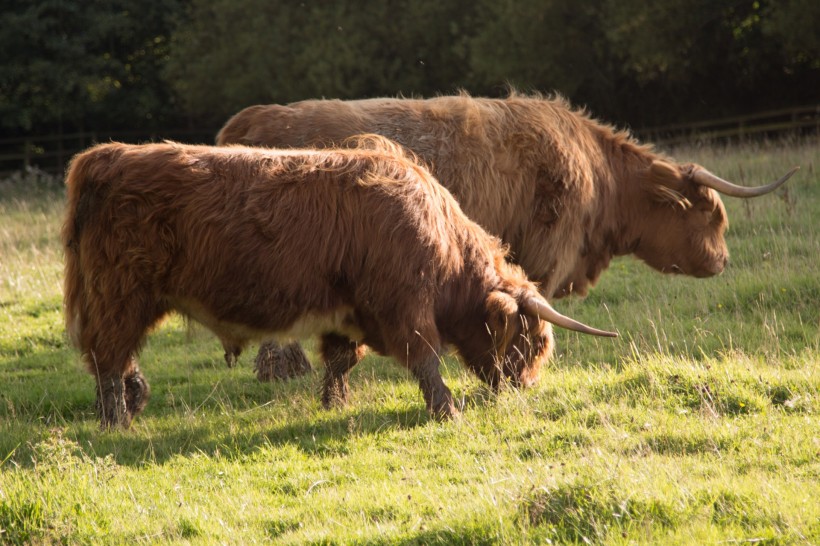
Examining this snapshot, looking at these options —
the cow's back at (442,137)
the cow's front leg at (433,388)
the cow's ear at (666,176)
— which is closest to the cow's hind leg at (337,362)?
the cow's front leg at (433,388)

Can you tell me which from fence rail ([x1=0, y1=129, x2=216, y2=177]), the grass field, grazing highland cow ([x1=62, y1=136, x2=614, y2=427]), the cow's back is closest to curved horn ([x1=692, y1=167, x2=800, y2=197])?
Result: the grass field

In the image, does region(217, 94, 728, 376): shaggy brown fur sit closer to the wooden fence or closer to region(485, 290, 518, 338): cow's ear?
region(485, 290, 518, 338): cow's ear

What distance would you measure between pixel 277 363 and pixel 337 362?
127 centimetres

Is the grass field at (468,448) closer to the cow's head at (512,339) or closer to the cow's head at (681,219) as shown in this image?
the cow's head at (512,339)

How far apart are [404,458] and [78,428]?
7.28 feet

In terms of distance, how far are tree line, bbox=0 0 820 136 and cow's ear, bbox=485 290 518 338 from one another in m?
14.4

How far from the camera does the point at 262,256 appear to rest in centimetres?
614

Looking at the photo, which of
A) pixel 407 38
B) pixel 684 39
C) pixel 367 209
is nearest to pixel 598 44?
pixel 684 39

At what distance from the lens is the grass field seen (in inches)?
180

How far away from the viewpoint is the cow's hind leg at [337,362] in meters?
6.96

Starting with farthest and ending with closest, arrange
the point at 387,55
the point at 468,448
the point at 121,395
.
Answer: the point at 387,55, the point at 121,395, the point at 468,448

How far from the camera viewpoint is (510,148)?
8266mm

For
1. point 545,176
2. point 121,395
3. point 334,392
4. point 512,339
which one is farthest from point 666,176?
point 121,395

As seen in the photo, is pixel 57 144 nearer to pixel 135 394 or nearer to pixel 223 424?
pixel 135 394
